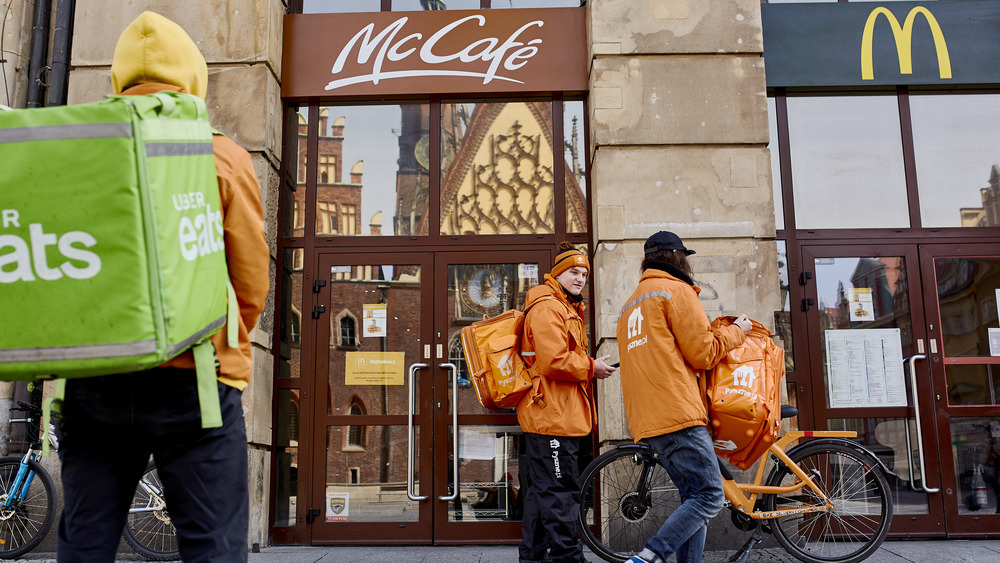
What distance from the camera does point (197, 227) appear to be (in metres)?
2.07

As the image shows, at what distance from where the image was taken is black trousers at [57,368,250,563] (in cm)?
204

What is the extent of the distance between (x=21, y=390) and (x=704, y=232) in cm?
565

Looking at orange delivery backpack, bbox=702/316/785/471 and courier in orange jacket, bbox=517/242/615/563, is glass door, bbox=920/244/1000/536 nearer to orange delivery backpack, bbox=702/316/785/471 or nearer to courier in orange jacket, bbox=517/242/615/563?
orange delivery backpack, bbox=702/316/785/471

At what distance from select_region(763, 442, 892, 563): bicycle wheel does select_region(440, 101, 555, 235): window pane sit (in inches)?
108

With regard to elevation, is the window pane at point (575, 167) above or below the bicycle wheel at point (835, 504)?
above

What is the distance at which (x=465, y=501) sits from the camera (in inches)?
254

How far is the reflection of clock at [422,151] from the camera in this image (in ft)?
23.1

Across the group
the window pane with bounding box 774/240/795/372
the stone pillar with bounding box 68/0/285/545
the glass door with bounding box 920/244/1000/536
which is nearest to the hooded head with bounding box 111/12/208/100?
the stone pillar with bounding box 68/0/285/545

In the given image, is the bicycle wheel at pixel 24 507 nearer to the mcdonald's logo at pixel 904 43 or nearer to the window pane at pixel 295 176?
the window pane at pixel 295 176

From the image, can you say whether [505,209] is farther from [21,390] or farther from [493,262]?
[21,390]

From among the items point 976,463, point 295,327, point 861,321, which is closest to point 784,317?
point 861,321

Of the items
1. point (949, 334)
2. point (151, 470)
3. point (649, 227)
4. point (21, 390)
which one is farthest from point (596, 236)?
point (21, 390)

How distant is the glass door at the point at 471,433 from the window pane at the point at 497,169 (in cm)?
37

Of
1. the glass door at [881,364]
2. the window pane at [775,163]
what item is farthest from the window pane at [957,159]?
the window pane at [775,163]
